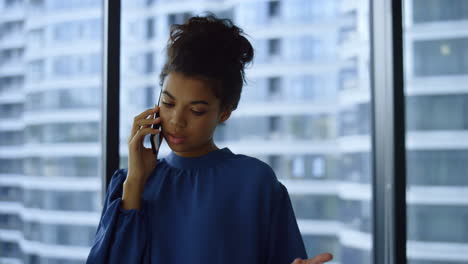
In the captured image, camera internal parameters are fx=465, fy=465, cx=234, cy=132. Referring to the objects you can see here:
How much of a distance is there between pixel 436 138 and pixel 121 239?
1.32 metres

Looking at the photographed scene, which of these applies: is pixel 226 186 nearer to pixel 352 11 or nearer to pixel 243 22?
pixel 243 22

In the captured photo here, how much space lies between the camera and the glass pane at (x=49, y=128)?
134 cm

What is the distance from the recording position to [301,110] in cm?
169

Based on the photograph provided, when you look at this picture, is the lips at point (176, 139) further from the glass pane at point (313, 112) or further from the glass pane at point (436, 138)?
the glass pane at point (436, 138)

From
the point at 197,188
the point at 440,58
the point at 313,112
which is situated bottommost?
the point at 197,188

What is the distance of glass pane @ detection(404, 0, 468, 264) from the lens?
1.75 m

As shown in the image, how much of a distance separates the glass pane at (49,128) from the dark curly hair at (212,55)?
0.56 m

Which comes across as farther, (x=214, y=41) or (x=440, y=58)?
(x=440, y=58)

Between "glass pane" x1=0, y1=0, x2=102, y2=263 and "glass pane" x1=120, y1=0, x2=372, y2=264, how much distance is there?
40 centimetres

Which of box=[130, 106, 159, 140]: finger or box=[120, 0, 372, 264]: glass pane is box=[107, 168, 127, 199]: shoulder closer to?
box=[130, 106, 159, 140]: finger

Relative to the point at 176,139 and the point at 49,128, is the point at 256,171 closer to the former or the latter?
the point at 176,139

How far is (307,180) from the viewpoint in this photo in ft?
5.52

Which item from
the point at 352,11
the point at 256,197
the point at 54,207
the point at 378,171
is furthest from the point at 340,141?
the point at 54,207

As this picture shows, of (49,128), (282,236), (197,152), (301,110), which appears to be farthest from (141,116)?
(301,110)
